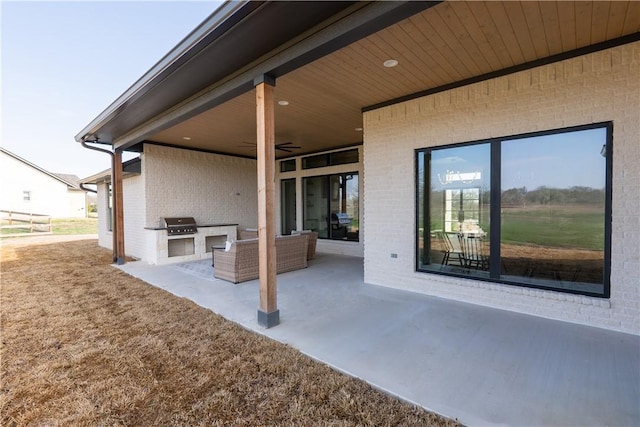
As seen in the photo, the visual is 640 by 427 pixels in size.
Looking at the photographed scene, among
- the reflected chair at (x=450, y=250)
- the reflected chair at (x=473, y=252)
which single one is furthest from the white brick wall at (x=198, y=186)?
the reflected chair at (x=473, y=252)

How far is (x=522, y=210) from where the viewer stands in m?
4.13

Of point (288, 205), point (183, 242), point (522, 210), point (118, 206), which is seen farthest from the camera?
point (288, 205)

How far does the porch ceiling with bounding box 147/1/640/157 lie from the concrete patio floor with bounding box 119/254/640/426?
10.4 feet

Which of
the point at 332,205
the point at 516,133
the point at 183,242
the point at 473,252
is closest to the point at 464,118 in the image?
the point at 516,133

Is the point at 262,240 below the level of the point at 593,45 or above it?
below

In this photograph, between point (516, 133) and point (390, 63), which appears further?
point (516, 133)

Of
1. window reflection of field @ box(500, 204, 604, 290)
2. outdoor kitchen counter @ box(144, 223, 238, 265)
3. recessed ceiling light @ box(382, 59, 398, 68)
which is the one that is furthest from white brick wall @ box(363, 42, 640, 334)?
outdoor kitchen counter @ box(144, 223, 238, 265)

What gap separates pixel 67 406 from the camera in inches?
77.9

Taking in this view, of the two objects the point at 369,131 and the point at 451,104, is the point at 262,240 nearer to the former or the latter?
the point at 369,131

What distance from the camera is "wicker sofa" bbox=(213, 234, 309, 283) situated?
5.18 meters

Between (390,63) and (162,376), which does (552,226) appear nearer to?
(390,63)

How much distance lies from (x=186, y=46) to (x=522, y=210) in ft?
16.0

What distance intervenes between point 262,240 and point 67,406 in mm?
2008

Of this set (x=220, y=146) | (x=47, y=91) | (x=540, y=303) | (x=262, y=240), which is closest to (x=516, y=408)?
(x=540, y=303)
